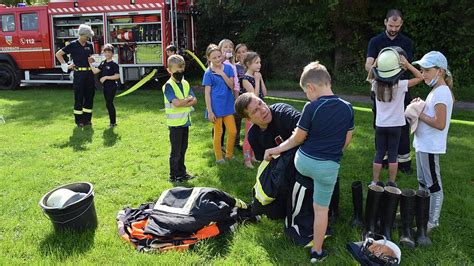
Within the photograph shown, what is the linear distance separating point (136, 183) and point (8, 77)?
440 inches

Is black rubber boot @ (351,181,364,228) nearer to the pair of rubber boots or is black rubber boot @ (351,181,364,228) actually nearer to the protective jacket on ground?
the pair of rubber boots

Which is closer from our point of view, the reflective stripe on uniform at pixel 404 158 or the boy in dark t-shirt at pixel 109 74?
the reflective stripe on uniform at pixel 404 158

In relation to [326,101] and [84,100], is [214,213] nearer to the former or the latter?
[326,101]

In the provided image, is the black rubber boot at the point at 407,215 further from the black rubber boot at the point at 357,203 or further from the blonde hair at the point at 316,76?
the blonde hair at the point at 316,76

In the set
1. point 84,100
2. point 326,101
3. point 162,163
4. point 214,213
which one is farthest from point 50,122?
point 326,101

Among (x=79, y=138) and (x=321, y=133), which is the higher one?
(x=321, y=133)

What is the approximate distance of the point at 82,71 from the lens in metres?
8.55

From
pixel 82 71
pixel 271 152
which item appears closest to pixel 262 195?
pixel 271 152

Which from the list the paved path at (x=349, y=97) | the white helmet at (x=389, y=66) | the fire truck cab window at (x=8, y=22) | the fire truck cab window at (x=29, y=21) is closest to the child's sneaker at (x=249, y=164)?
the white helmet at (x=389, y=66)

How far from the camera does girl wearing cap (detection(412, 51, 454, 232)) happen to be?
3.64m

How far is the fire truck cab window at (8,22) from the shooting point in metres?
13.8

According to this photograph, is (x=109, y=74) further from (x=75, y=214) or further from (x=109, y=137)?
(x=75, y=214)

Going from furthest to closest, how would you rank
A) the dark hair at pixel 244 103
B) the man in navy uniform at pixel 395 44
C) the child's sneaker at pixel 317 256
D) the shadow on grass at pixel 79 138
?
the shadow on grass at pixel 79 138 → the man in navy uniform at pixel 395 44 → the dark hair at pixel 244 103 → the child's sneaker at pixel 317 256

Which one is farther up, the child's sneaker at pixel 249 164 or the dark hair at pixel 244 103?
the dark hair at pixel 244 103
